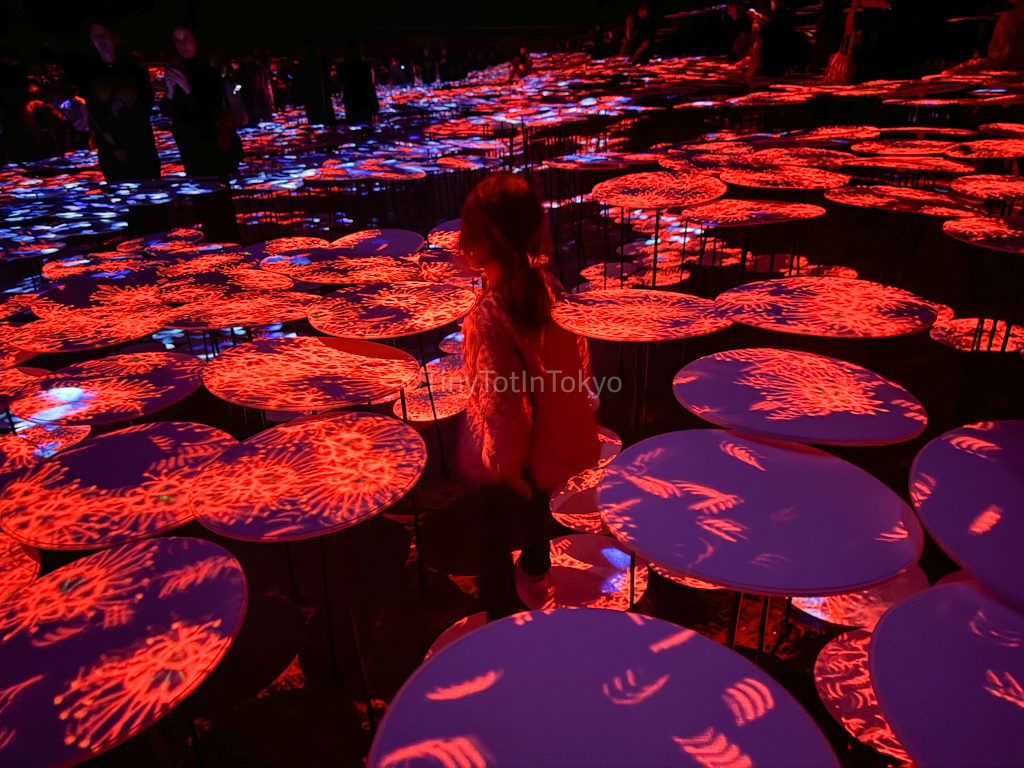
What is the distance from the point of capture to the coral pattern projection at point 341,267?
279 cm

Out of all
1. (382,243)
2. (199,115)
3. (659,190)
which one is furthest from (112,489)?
(199,115)

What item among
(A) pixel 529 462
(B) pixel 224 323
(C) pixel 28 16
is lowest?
(A) pixel 529 462

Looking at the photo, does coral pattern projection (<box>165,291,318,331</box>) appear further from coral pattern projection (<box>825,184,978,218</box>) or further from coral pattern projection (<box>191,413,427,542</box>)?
coral pattern projection (<box>825,184,978,218</box>)

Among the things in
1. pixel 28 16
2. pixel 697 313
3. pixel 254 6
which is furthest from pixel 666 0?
pixel 697 313

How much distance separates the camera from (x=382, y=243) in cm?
329

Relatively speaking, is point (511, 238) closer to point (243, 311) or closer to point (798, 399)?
point (798, 399)

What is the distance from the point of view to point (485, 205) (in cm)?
169

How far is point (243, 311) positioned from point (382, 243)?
110 centimetres

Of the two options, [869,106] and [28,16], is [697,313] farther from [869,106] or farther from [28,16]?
[28,16]

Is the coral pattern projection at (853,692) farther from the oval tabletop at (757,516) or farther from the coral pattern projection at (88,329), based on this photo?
the coral pattern projection at (88,329)

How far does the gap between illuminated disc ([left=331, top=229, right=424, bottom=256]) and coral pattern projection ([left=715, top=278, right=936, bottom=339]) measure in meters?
1.78

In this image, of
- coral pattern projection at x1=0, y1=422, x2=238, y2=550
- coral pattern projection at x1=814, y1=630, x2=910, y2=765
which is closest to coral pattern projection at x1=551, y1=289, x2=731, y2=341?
coral pattern projection at x1=814, y1=630, x2=910, y2=765

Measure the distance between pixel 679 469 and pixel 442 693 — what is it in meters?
0.78

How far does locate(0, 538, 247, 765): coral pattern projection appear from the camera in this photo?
890mm
